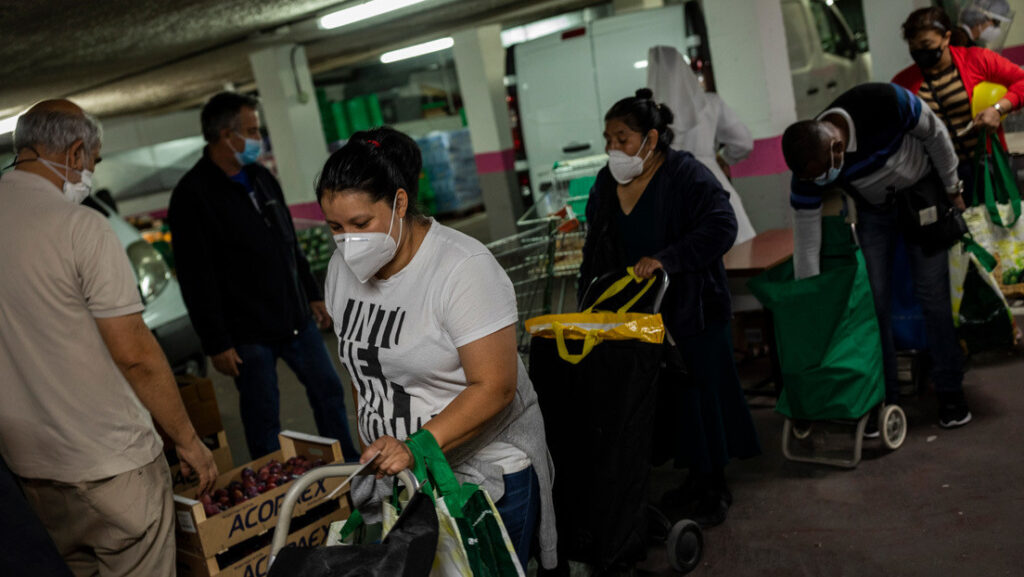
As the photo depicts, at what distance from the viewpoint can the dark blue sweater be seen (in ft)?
10.6

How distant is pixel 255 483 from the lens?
11.0ft

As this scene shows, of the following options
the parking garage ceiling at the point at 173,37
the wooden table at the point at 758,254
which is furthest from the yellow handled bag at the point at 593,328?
the parking garage ceiling at the point at 173,37

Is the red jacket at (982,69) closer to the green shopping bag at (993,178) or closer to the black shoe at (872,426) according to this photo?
the green shopping bag at (993,178)

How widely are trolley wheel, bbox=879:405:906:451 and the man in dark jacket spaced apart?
8.30 ft

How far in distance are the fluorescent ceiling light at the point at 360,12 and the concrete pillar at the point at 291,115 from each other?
1626 millimetres

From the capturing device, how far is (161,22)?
6.81m

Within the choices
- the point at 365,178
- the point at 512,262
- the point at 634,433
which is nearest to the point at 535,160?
the point at 512,262

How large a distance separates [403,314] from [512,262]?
2.09 meters

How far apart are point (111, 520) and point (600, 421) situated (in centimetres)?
147

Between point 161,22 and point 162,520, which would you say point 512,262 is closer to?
point 162,520

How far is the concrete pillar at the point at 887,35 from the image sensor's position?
6211 millimetres

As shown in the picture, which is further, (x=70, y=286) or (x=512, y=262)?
(x=512, y=262)

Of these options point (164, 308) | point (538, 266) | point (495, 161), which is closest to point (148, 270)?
point (164, 308)

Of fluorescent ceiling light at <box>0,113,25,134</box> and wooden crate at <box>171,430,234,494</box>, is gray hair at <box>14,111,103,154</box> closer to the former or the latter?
wooden crate at <box>171,430,234,494</box>
